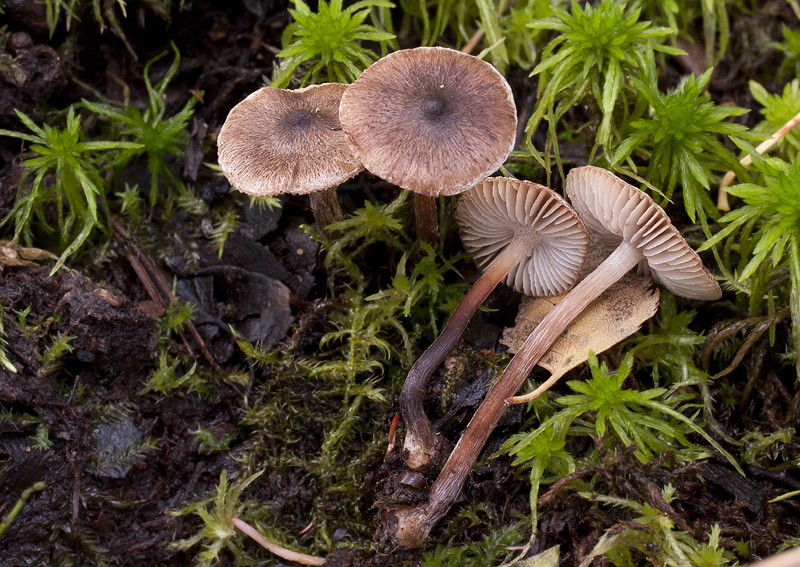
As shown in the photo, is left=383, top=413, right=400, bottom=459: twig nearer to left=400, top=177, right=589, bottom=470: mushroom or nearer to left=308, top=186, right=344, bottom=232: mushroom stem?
left=400, top=177, right=589, bottom=470: mushroom

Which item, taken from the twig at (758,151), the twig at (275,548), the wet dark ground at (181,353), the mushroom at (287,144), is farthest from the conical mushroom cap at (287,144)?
the twig at (758,151)

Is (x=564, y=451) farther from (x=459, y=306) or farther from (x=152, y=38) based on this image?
(x=152, y=38)

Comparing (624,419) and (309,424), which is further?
(309,424)

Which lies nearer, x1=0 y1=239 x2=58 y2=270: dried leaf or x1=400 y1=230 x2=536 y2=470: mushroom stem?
x1=400 y1=230 x2=536 y2=470: mushroom stem

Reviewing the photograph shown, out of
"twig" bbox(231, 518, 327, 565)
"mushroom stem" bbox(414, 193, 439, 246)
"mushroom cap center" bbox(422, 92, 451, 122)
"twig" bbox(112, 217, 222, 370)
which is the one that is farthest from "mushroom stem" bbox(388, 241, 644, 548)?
"twig" bbox(112, 217, 222, 370)

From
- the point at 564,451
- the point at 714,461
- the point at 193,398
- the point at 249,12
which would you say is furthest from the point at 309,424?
the point at 249,12
